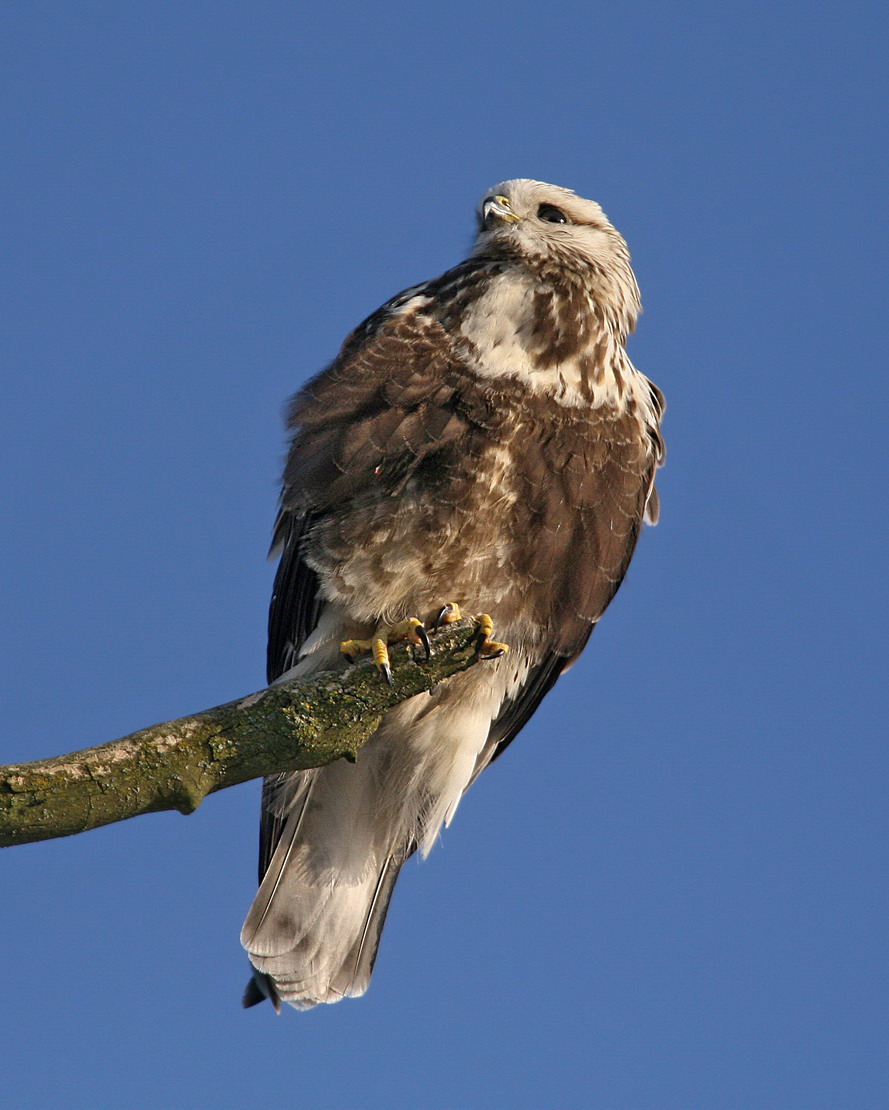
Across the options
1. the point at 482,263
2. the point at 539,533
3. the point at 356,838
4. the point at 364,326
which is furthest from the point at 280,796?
the point at 482,263

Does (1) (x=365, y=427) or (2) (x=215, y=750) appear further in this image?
(1) (x=365, y=427)

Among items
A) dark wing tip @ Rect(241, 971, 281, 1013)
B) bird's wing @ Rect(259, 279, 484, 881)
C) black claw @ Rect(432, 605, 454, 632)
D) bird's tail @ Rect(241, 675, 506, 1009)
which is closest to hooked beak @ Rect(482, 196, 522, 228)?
bird's wing @ Rect(259, 279, 484, 881)

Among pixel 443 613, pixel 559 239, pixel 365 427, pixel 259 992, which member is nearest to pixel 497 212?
pixel 559 239

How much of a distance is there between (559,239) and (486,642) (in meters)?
1.71

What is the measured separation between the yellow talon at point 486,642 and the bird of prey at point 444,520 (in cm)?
2

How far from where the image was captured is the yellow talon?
162 inches

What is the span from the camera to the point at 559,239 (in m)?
5.07

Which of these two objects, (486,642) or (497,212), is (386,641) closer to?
(486,642)

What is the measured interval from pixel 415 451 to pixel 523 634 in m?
0.84

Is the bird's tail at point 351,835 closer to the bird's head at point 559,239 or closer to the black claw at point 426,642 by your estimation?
the black claw at point 426,642

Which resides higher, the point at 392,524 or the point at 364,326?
the point at 364,326

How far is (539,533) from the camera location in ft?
15.0

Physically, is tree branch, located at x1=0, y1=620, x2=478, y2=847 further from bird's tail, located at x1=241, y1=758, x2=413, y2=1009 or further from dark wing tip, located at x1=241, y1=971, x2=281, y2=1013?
dark wing tip, located at x1=241, y1=971, x2=281, y2=1013

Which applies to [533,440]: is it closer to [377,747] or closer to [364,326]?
[364,326]
